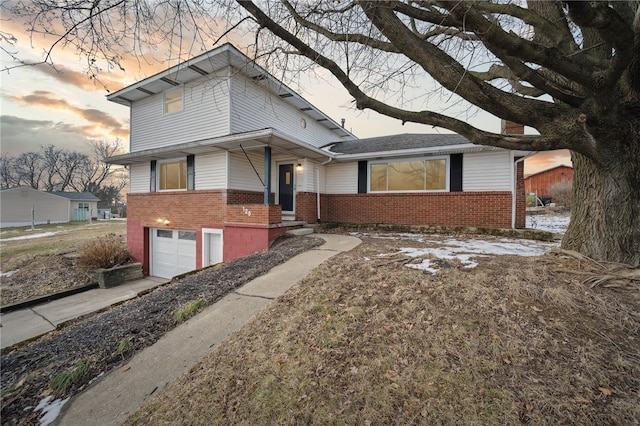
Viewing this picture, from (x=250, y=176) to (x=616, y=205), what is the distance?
9.14 metres

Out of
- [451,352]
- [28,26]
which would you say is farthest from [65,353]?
[451,352]

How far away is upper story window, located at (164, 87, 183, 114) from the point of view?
1014 centimetres

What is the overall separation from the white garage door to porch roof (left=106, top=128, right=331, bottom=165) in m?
3.04

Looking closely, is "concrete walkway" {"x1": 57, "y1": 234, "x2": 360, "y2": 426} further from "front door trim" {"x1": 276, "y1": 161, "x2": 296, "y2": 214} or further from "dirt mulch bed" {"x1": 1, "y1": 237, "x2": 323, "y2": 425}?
"front door trim" {"x1": 276, "y1": 161, "x2": 296, "y2": 214}

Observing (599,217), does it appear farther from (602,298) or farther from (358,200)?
(358,200)

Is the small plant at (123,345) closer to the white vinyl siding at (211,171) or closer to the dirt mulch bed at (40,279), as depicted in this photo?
the white vinyl siding at (211,171)

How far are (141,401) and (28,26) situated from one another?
4720 mm

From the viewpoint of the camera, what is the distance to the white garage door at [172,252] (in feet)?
32.5

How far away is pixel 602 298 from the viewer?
9.38 feet

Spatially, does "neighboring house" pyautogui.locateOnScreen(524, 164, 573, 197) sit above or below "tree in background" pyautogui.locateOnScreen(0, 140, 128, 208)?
below

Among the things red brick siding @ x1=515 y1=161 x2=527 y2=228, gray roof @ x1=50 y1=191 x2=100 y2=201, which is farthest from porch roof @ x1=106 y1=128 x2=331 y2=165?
gray roof @ x1=50 y1=191 x2=100 y2=201

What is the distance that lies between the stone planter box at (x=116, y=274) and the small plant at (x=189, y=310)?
24.7ft

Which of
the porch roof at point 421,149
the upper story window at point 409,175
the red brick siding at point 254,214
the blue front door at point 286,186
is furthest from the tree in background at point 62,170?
the upper story window at point 409,175

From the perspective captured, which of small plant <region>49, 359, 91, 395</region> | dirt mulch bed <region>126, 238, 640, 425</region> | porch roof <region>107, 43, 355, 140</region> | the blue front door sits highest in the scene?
porch roof <region>107, 43, 355, 140</region>
